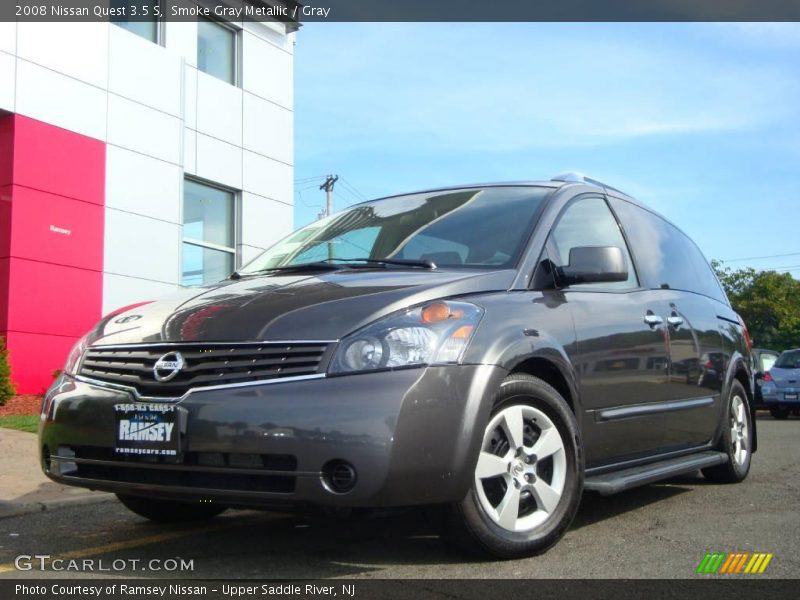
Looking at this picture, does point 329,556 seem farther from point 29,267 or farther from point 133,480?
point 29,267

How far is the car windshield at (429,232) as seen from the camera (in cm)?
448

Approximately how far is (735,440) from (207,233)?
12249 millimetres

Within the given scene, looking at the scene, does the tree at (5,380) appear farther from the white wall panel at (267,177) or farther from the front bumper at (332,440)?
the front bumper at (332,440)

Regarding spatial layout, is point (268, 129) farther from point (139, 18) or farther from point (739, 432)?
point (739, 432)

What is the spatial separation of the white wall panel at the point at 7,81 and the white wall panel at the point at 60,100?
0.08 m

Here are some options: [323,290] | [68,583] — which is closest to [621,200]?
[323,290]

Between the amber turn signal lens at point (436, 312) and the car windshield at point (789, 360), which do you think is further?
the car windshield at point (789, 360)

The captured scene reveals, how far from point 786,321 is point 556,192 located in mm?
55127

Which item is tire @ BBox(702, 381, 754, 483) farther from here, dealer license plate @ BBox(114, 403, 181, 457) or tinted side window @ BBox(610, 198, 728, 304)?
dealer license plate @ BBox(114, 403, 181, 457)

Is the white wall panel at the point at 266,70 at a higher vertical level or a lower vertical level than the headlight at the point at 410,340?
higher

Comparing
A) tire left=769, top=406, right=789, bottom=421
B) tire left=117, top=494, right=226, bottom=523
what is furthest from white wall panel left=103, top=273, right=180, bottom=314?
tire left=769, top=406, right=789, bottom=421

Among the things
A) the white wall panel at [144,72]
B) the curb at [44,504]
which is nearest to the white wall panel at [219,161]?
the white wall panel at [144,72]

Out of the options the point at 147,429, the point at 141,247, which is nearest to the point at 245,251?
the point at 141,247

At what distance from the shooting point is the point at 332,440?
3.30 metres
